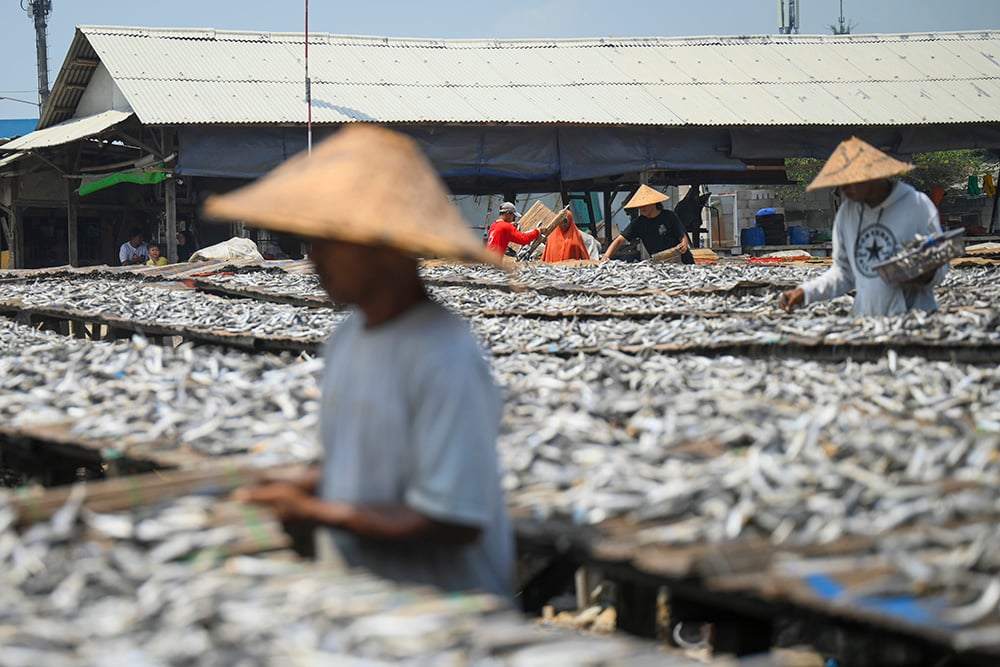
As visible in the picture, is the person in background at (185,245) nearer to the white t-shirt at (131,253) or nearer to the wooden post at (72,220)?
the white t-shirt at (131,253)

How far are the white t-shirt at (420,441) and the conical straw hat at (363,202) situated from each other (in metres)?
0.17

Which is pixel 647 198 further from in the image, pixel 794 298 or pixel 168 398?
pixel 168 398

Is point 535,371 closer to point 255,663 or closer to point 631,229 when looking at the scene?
point 255,663

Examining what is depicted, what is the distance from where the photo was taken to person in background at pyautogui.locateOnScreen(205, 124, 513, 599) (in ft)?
7.11

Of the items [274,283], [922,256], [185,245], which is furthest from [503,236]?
[185,245]

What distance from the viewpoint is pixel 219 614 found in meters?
2.16

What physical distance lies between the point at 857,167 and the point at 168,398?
3.66 m

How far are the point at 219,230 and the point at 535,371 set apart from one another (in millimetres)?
18209

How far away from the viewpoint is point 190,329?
7.43 meters

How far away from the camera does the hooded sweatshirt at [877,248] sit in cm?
598

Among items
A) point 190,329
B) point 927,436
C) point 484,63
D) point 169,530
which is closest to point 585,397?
point 927,436

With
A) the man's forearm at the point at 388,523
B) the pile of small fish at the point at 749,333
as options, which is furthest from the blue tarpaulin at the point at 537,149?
the man's forearm at the point at 388,523

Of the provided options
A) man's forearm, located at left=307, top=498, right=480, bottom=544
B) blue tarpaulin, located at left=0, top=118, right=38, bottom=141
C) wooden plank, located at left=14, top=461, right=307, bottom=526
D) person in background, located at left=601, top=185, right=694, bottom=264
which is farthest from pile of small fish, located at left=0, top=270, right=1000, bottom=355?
blue tarpaulin, located at left=0, top=118, right=38, bottom=141

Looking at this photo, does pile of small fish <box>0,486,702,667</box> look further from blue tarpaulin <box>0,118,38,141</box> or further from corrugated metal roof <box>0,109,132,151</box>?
blue tarpaulin <box>0,118,38,141</box>
